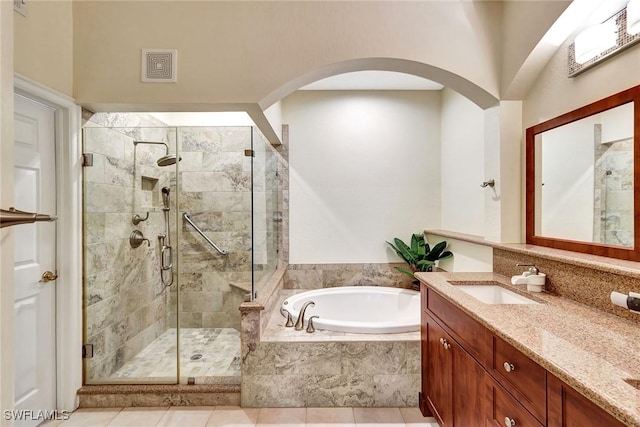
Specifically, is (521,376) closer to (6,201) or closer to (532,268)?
(532,268)

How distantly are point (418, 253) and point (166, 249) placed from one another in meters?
2.38

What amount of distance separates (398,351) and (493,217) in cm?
111

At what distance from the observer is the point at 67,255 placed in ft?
6.48

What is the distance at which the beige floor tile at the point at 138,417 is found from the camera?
1.88m

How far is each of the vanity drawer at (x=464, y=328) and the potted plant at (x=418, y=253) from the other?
130 centimetres

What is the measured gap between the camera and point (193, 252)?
2936mm

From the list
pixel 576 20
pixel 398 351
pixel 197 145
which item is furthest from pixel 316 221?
pixel 576 20

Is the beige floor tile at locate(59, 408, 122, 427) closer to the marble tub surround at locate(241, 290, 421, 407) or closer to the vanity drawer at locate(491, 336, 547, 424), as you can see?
the marble tub surround at locate(241, 290, 421, 407)

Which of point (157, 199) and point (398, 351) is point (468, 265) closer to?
point (398, 351)

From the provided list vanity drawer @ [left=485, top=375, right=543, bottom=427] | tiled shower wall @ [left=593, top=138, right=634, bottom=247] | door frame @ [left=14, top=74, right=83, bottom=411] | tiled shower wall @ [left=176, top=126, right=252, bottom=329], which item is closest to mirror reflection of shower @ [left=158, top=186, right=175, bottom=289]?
tiled shower wall @ [left=176, top=126, right=252, bottom=329]

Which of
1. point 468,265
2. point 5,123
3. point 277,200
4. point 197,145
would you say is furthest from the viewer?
point 277,200

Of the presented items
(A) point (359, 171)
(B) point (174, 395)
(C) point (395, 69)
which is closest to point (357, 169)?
(A) point (359, 171)

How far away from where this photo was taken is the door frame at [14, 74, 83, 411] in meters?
1.96

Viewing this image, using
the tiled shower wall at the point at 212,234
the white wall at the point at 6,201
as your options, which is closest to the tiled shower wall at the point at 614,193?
the white wall at the point at 6,201
